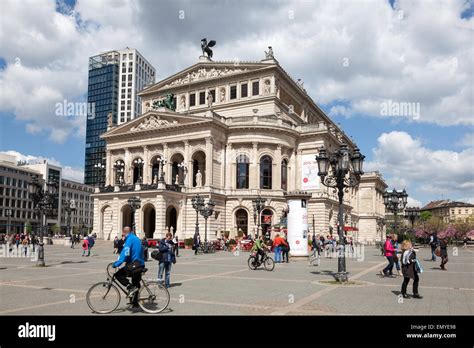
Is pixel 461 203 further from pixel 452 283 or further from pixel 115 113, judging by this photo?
pixel 452 283

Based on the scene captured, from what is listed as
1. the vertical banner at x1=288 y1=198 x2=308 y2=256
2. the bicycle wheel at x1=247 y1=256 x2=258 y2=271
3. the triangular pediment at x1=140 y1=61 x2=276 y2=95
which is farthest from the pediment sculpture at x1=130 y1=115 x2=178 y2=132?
the bicycle wheel at x1=247 y1=256 x2=258 y2=271

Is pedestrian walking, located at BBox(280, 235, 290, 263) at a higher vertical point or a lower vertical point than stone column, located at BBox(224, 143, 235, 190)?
lower

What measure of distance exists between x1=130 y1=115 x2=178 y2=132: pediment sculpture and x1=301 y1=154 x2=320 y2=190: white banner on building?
61.6 feet

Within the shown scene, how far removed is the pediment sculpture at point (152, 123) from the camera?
195 feet

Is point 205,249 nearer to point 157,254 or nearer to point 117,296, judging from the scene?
point 157,254

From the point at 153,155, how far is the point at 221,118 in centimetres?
1075

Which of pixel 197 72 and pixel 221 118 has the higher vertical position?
→ pixel 197 72

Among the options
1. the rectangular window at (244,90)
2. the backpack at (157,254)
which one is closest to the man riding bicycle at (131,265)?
the backpack at (157,254)

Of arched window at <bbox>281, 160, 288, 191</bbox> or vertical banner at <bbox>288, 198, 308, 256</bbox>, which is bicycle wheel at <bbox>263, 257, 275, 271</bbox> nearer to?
vertical banner at <bbox>288, 198, 308, 256</bbox>

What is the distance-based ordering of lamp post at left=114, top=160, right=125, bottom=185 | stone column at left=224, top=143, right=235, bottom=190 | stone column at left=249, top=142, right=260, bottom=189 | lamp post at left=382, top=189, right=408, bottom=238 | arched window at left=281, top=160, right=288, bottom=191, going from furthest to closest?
lamp post at left=114, top=160, right=125, bottom=185, arched window at left=281, top=160, right=288, bottom=191, stone column at left=224, top=143, right=235, bottom=190, stone column at left=249, top=142, right=260, bottom=189, lamp post at left=382, top=189, right=408, bottom=238

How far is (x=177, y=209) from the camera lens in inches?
2194

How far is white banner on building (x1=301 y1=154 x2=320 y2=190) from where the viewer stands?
61.3 metres
